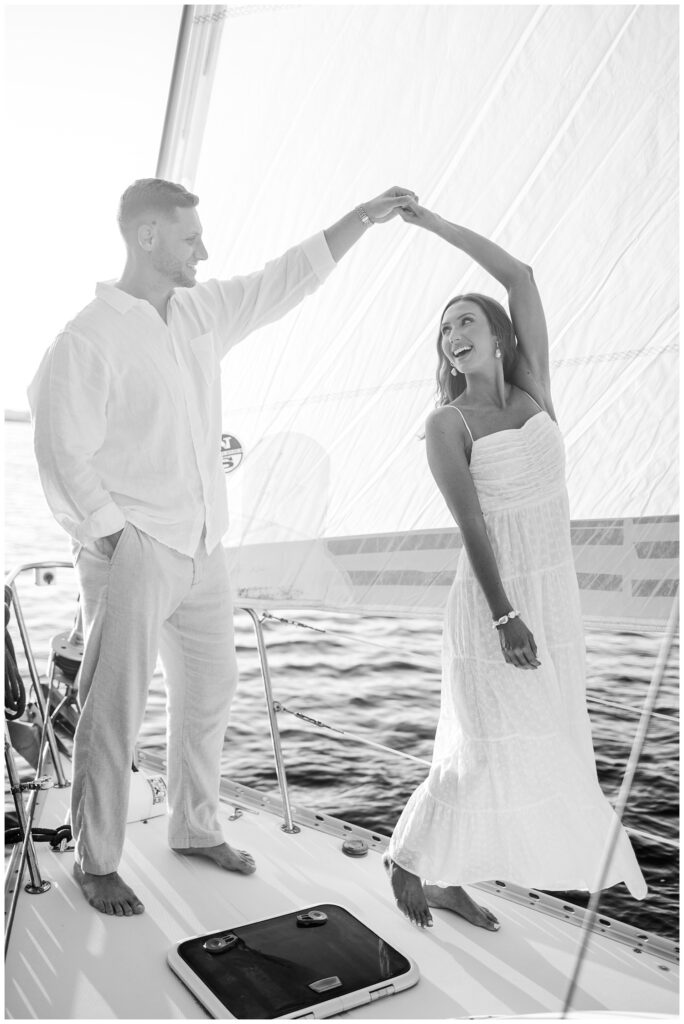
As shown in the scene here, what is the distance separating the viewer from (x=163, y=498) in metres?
1.94

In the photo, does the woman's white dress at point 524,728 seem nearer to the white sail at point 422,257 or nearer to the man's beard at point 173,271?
the white sail at point 422,257

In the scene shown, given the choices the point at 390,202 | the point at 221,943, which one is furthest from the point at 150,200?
the point at 221,943

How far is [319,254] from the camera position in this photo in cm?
197

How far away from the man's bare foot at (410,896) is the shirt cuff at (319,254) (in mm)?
1181

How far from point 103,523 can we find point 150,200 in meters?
0.66

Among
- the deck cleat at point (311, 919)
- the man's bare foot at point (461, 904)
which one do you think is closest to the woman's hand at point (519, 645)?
the man's bare foot at point (461, 904)

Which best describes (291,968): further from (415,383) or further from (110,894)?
(415,383)

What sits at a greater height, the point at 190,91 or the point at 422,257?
the point at 190,91

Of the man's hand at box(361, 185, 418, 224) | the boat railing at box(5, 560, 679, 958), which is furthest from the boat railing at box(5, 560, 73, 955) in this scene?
the man's hand at box(361, 185, 418, 224)

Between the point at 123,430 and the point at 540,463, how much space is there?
82cm

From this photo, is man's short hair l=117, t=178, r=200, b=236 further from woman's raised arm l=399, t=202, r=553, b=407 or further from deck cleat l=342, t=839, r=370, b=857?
deck cleat l=342, t=839, r=370, b=857

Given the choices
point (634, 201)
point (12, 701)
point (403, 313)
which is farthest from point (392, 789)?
point (634, 201)

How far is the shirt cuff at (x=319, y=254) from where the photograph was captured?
197cm

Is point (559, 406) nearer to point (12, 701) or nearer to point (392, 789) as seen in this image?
point (12, 701)
